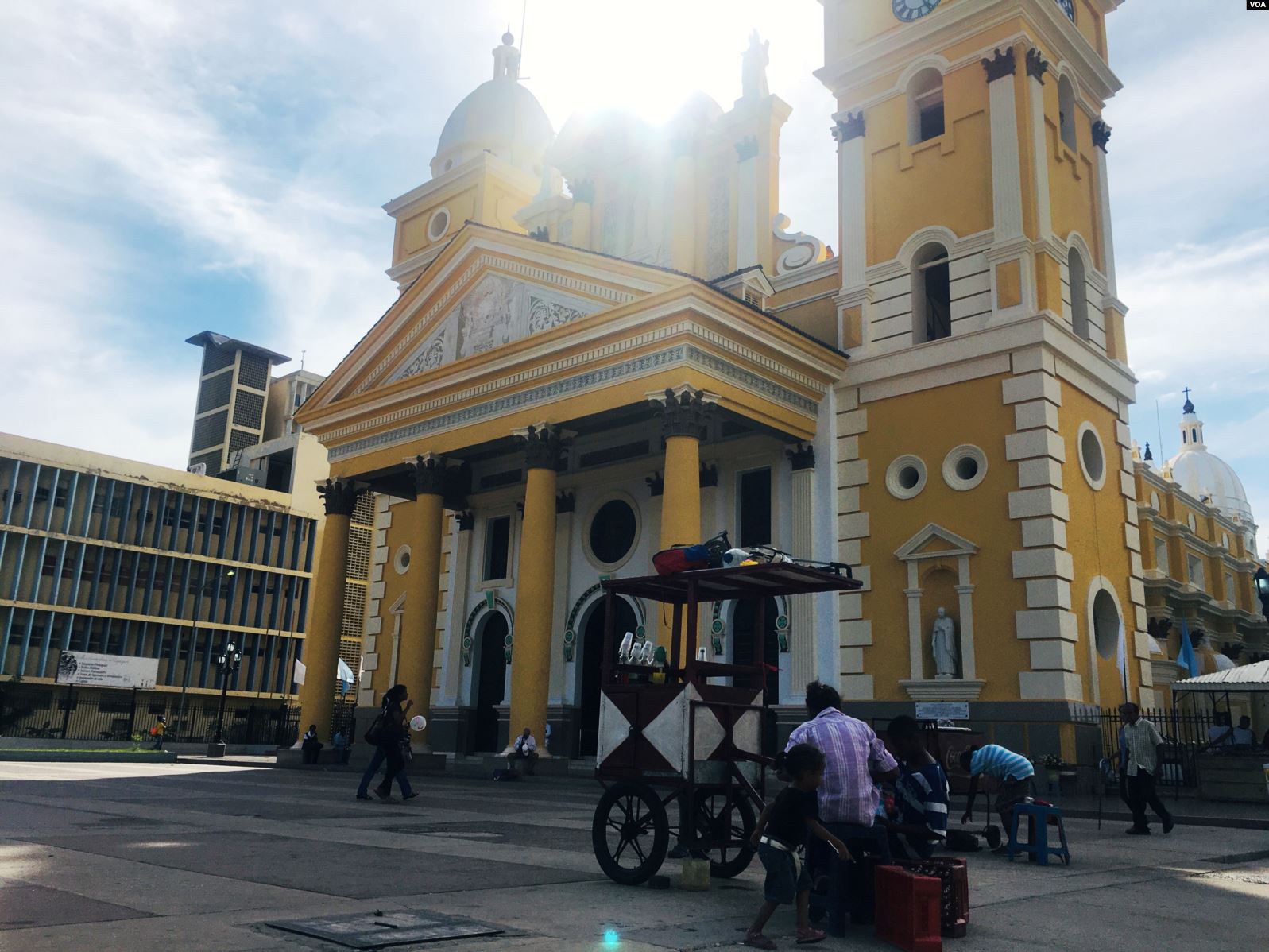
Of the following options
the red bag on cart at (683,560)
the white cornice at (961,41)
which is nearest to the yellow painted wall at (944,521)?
the white cornice at (961,41)

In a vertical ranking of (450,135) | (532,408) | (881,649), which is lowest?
(881,649)

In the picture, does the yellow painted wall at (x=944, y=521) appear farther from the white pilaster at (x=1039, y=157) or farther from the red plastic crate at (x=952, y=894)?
the red plastic crate at (x=952, y=894)

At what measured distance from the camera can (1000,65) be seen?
2472 centimetres

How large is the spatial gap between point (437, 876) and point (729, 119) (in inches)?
995

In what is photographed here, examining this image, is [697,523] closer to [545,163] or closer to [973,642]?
[973,642]

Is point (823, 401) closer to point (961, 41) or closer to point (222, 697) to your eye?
point (961, 41)

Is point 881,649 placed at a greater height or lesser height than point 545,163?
lesser

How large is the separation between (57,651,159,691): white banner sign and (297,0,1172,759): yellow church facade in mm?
32715

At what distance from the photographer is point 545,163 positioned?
34.1 meters

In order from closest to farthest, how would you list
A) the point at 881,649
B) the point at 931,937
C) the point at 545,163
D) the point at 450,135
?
the point at 931,937 → the point at 881,649 → the point at 545,163 → the point at 450,135

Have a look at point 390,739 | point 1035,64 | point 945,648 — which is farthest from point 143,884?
point 1035,64

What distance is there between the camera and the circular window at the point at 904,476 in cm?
2406

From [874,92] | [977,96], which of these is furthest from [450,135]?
[977,96]

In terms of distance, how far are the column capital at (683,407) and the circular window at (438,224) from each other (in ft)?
57.8
